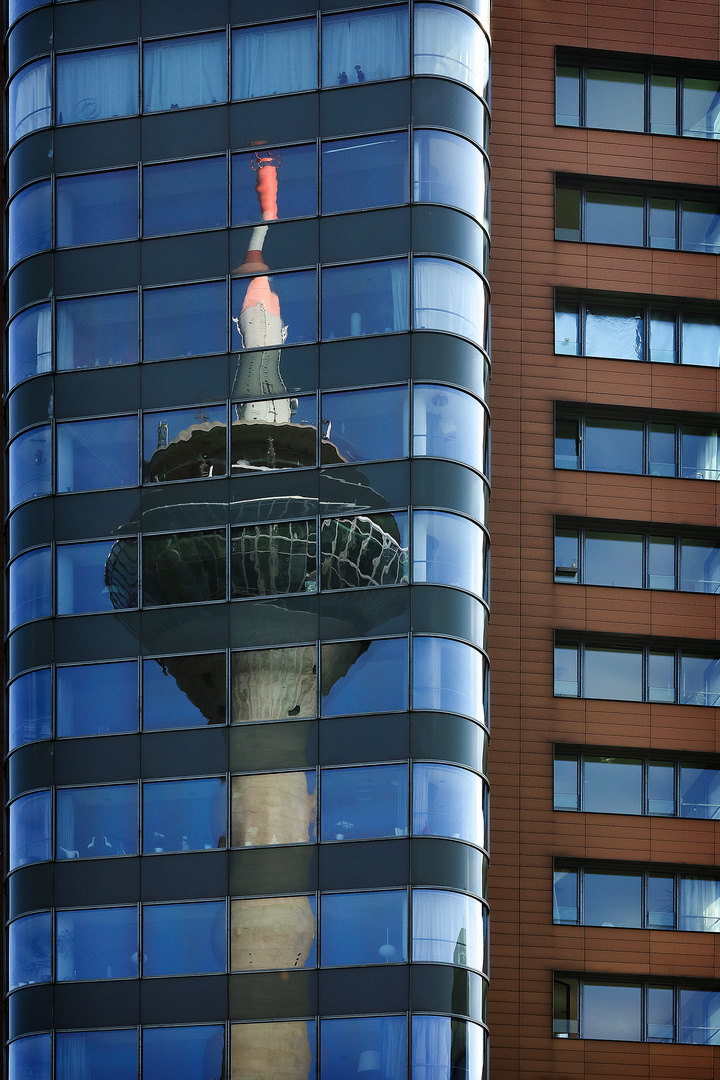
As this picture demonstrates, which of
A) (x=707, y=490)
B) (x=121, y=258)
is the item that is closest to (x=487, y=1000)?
(x=707, y=490)

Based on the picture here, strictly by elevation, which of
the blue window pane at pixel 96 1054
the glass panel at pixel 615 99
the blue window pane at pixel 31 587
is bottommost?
the blue window pane at pixel 96 1054

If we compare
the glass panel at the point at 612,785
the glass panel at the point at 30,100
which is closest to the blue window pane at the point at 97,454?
the glass panel at the point at 30,100

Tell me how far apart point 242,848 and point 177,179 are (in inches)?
597

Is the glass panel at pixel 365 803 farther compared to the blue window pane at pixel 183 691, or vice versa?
the blue window pane at pixel 183 691

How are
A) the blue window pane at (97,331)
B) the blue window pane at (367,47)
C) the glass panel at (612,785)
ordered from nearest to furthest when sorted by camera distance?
the blue window pane at (97,331)
the blue window pane at (367,47)
the glass panel at (612,785)

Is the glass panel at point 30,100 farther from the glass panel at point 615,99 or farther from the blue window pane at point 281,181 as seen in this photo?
the glass panel at point 615,99

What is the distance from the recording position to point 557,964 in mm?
44000

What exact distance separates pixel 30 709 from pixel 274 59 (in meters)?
15.7

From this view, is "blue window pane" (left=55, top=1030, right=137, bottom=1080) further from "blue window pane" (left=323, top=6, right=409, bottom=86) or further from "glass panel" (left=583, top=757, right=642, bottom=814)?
"blue window pane" (left=323, top=6, right=409, bottom=86)

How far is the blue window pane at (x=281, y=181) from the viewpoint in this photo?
4247 centimetres

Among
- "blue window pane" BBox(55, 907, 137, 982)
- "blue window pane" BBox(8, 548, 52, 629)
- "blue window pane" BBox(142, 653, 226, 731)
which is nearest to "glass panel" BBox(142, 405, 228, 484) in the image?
"blue window pane" BBox(8, 548, 52, 629)

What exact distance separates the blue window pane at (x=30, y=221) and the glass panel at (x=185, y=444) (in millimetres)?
5299

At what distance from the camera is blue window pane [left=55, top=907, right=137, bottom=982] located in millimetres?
39188

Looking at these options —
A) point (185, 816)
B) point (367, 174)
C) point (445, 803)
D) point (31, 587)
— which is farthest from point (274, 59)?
point (445, 803)
